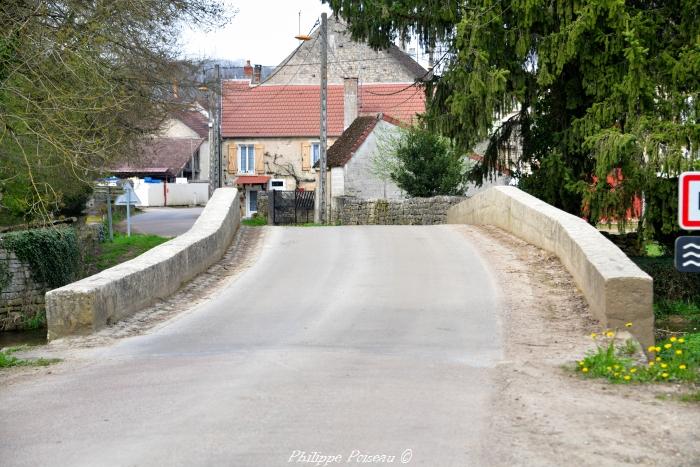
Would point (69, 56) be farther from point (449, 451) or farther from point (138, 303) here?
point (449, 451)

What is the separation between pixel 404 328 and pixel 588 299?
2460mm

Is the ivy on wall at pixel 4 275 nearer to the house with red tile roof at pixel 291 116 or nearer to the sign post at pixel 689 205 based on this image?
the sign post at pixel 689 205

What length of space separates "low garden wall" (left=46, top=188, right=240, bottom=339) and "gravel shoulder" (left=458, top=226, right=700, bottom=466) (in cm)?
438

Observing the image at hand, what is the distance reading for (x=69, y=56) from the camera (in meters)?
14.0

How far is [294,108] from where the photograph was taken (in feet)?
189

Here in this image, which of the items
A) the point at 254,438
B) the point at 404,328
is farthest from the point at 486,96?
the point at 254,438

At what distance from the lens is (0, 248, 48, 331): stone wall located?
84.3 feet

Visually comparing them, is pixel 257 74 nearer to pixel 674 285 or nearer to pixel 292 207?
pixel 292 207

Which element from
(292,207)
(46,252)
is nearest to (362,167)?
(292,207)

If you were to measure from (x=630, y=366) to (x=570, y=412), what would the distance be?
5.65 ft

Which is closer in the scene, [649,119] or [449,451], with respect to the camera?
[449,451]

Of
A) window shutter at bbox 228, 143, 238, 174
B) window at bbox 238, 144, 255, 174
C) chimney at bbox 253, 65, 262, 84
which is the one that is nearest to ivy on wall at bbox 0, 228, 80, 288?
window at bbox 238, 144, 255, 174

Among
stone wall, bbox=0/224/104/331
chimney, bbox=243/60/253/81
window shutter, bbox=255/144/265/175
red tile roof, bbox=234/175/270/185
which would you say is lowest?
stone wall, bbox=0/224/104/331

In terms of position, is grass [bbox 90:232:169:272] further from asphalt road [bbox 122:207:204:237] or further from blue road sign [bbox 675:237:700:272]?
blue road sign [bbox 675:237:700:272]
